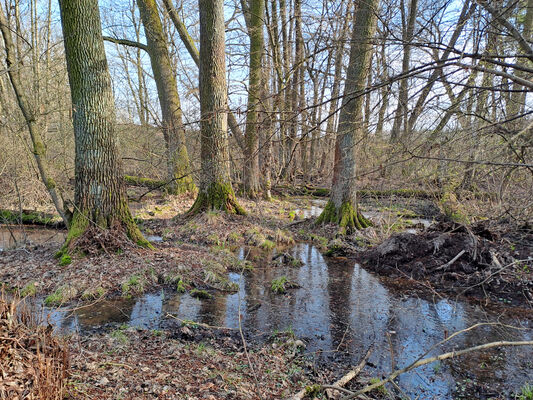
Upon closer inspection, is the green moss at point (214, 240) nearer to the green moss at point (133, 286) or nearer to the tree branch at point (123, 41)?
the green moss at point (133, 286)

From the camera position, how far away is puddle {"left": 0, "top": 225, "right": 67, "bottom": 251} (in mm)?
8438

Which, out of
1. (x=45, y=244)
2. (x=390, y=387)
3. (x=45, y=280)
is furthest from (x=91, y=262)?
(x=390, y=387)

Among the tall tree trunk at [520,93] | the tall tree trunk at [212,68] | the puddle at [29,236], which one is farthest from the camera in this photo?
the tall tree trunk at [212,68]

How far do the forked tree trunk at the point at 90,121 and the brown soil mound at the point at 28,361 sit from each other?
4263mm

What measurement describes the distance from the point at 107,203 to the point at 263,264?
3.57 m

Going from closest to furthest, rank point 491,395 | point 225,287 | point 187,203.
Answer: point 491,395, point 225,287, point 187,203

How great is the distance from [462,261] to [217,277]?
4.99 m

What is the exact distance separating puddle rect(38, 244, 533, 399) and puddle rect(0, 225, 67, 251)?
4299 millimetres

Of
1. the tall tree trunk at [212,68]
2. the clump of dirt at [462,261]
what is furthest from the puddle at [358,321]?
the tall tree trunk at [212,68]

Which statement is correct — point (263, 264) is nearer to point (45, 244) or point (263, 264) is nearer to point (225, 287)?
point (225, 287)

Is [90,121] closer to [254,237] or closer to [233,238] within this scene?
[233,238]

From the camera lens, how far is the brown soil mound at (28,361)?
2.28 m

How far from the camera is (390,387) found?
3787mm

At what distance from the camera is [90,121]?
6.48 metres
